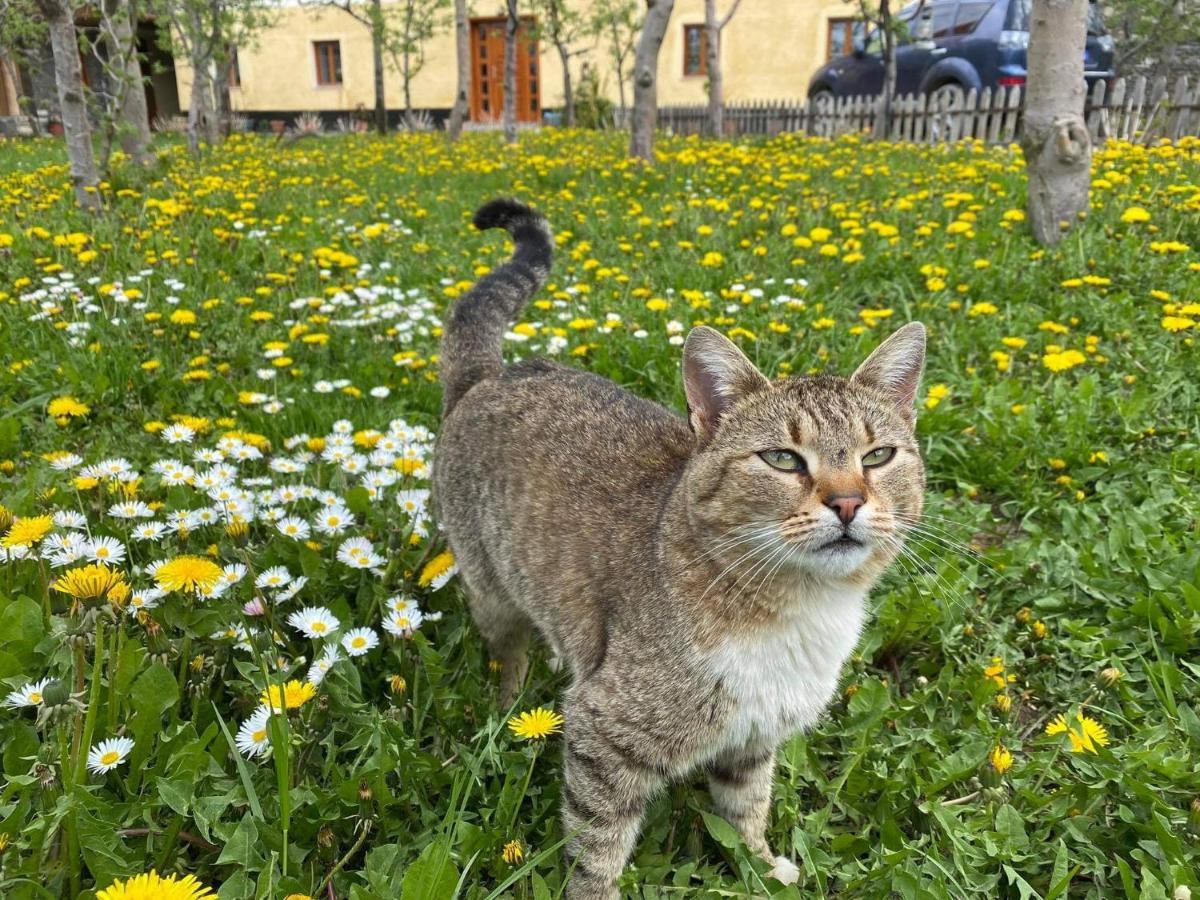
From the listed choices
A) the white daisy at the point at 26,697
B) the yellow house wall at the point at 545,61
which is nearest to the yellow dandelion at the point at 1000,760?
the white daisy at the point at 26,697

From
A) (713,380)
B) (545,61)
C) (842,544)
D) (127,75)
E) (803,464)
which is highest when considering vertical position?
(545,61)

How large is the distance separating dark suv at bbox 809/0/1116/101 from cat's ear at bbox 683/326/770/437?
14156 millimetres

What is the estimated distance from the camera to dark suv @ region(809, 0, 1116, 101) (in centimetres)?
1545

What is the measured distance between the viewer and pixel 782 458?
2.21 m

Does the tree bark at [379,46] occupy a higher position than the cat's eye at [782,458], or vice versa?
the tree bark at [379,46]

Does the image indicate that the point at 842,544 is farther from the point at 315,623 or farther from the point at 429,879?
the point at 315,623

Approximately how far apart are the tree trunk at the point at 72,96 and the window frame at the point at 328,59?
2890 centimetres

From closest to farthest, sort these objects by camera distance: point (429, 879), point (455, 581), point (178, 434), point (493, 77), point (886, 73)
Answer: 1. point (429, 879)
2. point (455, 581)
3. point (178, 434)
4. point (886, 73)
5. point (493, 77)

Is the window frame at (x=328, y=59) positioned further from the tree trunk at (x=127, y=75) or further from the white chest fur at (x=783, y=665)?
the white chest fur at (x=783, y=665)

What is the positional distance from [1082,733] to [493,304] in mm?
2601

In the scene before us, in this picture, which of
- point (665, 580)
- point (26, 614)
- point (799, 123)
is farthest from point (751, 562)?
point (799, 123)

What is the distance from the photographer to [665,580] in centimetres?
226

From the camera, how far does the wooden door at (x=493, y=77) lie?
32.2 metres

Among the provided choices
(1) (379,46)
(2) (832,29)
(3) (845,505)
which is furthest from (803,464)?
(2) (832,29)
